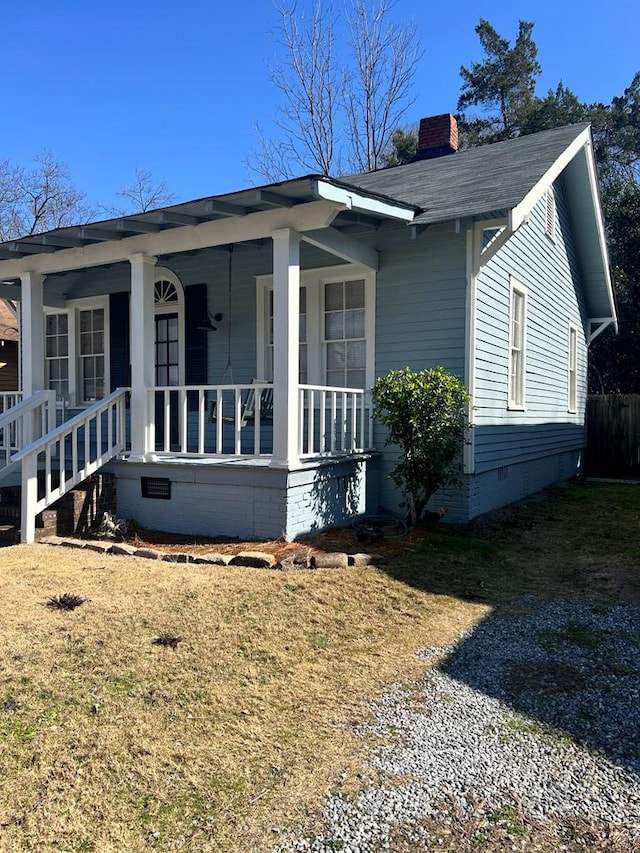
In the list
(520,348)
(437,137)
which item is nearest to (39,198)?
(437,137)

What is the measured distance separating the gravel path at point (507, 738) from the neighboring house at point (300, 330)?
287 centimetres

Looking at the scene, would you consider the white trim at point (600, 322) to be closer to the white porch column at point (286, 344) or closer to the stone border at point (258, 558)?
the white porch column at point (286, 344)

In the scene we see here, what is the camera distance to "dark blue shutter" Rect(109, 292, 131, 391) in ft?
32.2

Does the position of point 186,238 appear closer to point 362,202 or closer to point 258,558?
point 362,202

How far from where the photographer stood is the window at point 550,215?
1053 cm

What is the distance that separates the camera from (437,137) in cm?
1162

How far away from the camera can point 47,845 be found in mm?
2119

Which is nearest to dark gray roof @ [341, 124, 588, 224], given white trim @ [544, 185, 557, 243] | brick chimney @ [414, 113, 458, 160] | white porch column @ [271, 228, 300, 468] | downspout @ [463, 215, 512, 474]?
downspout @ [463, 215, 512, 474]

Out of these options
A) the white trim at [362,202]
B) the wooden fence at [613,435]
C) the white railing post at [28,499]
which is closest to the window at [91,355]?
the white railing post at [28,499]

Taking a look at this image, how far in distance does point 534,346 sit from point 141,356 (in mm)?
6201

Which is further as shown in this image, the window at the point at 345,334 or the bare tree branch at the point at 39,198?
the bare tree branch at the point at 39,198

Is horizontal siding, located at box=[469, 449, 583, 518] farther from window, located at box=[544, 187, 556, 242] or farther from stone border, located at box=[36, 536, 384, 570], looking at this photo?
window, located at box=[544, 187, 556, 242]

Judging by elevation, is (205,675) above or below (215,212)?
below

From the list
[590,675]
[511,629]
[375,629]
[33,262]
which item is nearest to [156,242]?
[33,262]
